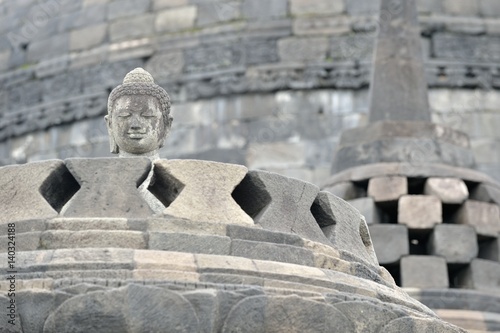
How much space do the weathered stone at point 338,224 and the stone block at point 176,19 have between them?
1282 cm

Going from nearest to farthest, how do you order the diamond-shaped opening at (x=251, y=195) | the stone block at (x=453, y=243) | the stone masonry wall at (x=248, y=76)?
the diamond-shaped opening at (x=251, y=195) → the stone block at (x=453, y=243) → the stone masonry wall at (x=248, y=76)

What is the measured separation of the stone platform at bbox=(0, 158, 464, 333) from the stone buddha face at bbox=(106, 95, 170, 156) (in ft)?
3.35

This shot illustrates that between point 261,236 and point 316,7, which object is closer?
point 261,236

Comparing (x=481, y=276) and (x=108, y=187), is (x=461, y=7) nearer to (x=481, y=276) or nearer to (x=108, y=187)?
(x=481, y=276)

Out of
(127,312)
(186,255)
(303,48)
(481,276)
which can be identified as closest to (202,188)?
(186,255)

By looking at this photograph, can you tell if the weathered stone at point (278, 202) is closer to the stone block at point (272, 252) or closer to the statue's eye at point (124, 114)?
the stone block at point (272, 252)

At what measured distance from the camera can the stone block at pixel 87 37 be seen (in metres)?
23.1

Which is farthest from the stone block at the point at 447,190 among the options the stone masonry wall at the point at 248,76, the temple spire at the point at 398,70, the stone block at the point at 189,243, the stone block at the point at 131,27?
the stone block at the point at 131,27

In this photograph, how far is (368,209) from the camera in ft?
51.0

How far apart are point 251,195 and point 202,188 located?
0.37 m

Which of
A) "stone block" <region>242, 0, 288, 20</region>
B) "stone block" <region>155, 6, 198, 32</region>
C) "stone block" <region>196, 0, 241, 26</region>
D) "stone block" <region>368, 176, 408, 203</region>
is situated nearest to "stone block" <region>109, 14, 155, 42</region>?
"stone block" <region>155, 6, 198, 32</region>

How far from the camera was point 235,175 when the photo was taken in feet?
29.5

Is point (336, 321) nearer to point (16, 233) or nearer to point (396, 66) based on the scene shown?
point (16, 233)

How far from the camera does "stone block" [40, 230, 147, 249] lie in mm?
8445
